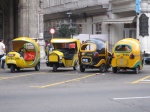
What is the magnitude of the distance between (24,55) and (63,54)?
6.89 feet

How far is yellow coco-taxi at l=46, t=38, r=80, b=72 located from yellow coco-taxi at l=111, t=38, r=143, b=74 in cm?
259

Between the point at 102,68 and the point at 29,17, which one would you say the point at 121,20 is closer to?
the point at 29,17

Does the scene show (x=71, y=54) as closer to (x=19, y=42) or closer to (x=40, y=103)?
(x=19, y=42)

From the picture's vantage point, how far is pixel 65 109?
9984 mm

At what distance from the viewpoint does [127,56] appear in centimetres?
2041

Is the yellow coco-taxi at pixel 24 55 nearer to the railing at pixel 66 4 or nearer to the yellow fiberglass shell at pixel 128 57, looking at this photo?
the yellow fiberglass shell at pixel 128 57

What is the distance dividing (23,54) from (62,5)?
1187 inches

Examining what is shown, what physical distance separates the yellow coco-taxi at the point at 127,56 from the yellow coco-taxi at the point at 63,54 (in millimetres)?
2587

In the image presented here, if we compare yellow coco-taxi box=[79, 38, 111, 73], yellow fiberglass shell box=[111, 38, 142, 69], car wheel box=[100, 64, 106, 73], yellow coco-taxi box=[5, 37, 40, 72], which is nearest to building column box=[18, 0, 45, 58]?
yellow coco-taxi box=[5, 37, 40, 72]

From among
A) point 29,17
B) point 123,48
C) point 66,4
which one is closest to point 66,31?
point 66,4

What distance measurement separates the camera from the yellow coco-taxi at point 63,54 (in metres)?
21.7

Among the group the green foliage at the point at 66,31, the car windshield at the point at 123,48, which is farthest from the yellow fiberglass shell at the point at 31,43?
the green foliage at the point at 66,31

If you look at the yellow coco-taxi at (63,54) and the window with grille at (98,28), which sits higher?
the window with grille at (98,28)

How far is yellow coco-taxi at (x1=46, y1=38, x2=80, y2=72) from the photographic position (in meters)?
21.7
